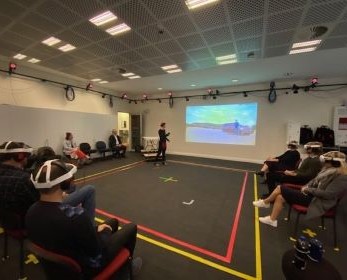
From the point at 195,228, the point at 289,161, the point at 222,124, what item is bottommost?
the point at 195,228

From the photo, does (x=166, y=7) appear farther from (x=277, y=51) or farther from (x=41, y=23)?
(x=277, y=51)

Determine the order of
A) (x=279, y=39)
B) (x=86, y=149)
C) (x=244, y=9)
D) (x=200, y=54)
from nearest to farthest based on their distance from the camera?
(x=244, y=9)
(x=279, y=39)
(x=200, y=54)
(x=86, y=149)

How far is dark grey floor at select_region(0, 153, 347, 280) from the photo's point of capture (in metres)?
1.96

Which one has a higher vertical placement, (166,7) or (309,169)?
(166,7)

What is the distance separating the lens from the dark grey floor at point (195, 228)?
1.96 meters

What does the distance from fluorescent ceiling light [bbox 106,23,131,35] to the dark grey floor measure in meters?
3.26

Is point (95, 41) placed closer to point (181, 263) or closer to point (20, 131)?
point (20, 131)

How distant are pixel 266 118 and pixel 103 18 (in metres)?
6.78

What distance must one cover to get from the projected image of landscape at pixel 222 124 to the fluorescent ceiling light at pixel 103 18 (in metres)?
6.28

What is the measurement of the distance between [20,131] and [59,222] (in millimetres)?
6023

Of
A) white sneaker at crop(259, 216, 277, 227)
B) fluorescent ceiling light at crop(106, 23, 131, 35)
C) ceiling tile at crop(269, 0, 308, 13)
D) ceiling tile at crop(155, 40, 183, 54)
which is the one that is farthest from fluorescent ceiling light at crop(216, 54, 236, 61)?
white sneaker at crop(259, 216, 277, 227)

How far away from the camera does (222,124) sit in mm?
8445

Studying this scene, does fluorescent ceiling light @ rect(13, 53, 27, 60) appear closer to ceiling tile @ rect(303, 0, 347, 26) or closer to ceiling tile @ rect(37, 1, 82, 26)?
ceiling tile @ rect(37, 1, 82, 26)

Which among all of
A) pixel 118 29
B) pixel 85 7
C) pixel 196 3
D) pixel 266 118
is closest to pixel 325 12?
pixel 196 3
